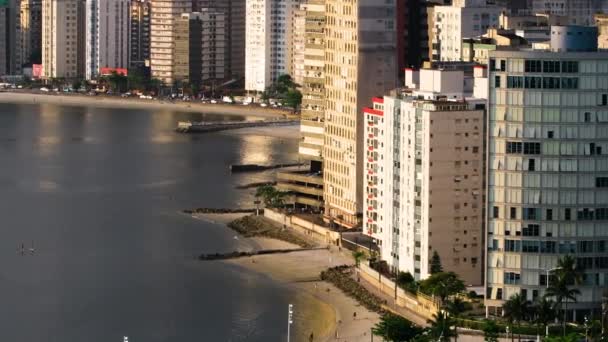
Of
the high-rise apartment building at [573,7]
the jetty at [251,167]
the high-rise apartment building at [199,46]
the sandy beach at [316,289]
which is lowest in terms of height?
the sandy beach at [316,289]

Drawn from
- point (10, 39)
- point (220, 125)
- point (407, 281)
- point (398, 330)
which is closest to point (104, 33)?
point (10, 39)

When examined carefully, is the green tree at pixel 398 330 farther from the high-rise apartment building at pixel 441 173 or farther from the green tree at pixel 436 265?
the high-rise apartment building at pixel 441 173

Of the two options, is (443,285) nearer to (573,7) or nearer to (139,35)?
(573,7)

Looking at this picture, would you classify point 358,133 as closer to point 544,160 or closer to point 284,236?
point 284,236

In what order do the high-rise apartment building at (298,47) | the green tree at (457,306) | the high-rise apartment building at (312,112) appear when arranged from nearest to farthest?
the green tree at (457,306) < the high-rise apartment building at (312,112) < the high-rise apartment building at (298,47)

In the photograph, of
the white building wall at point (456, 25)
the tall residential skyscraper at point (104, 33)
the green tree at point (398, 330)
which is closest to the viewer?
the green tree at point (398, 330)

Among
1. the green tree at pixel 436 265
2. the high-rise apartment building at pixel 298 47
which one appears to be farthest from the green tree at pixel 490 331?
the high-rise apartment building at pixel 298 47
